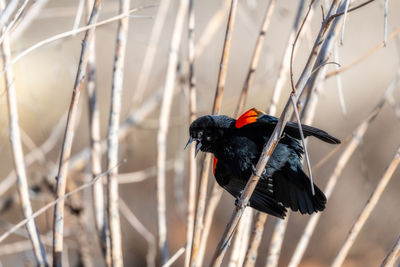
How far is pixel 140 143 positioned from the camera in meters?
6.23

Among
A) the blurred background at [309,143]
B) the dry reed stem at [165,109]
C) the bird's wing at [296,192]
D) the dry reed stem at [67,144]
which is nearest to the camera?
the dry reed stem at [67,144]

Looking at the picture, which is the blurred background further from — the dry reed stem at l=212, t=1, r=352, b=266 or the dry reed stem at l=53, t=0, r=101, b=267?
the dry reed stem at l=212, t=1, r=352, b=266

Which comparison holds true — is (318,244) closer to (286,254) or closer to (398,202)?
(286,254)

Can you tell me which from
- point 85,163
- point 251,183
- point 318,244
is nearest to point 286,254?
point 318,244

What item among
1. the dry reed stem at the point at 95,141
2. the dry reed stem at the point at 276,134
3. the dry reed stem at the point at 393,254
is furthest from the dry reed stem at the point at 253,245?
the dry reed stem at the point at 95,141

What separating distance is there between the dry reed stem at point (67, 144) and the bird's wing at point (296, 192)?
100 cm

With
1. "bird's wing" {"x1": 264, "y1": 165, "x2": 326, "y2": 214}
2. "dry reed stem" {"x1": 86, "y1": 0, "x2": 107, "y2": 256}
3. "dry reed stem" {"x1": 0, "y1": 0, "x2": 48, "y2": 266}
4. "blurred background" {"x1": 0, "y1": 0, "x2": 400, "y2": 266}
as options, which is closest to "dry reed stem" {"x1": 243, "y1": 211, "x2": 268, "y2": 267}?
"bird's wing" {"x1": 264, "y1": 165, "x2": 326, "y2": 214}

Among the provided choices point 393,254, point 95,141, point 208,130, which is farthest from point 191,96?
point 393,254

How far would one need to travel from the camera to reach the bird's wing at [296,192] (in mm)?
2098

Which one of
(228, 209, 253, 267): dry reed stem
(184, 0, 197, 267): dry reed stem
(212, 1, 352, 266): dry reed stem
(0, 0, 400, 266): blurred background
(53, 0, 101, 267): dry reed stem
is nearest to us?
(212, 1, 352, 266): dry reed stem

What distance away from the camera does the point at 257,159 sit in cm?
227

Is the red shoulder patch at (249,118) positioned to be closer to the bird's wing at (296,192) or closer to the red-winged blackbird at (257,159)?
the red-winged blackbird at (257,159)

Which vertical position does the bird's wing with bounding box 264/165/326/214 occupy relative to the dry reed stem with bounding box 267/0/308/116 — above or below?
below

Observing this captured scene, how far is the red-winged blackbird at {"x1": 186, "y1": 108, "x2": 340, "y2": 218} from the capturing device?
7.09 feet
